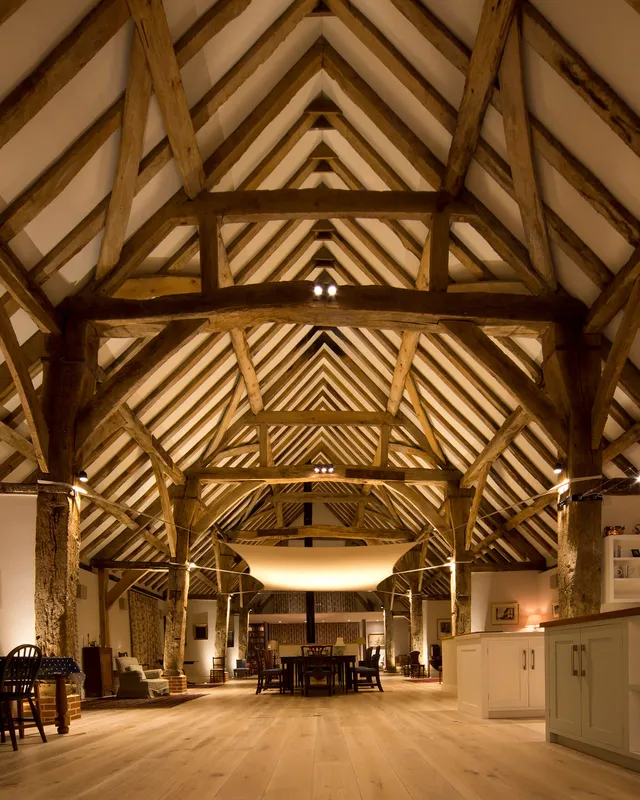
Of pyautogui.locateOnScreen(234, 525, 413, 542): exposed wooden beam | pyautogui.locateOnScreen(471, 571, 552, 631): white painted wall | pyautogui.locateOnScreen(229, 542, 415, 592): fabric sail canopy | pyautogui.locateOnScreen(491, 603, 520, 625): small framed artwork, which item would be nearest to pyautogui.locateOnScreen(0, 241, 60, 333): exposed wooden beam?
pyautogui.locateOnScreen(229, 542, 415, 592): fabric sail canopy

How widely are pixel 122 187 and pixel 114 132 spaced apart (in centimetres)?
44

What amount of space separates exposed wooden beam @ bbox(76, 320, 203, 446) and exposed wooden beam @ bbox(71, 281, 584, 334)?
0.13 meters

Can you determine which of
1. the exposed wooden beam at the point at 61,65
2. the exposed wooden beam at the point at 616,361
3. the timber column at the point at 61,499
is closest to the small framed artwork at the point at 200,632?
the timber column at the point at 61,499

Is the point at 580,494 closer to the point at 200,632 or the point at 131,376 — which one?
the point at 131,376

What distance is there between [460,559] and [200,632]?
36.2 feet

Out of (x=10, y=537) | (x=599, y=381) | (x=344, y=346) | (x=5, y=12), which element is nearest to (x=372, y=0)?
(x=5, y=12)

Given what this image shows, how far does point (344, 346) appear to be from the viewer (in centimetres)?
1187

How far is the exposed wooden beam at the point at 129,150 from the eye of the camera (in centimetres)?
566

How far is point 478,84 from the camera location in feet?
19.4

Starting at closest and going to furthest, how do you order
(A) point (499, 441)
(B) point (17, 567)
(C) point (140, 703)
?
(B) point (17, 567) → (A) point (499, 441) → (C) point (140, 703)

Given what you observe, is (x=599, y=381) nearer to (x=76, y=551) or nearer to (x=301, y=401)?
(x=76, y=551)

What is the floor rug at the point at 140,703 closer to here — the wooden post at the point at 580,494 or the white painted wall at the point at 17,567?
the white painted wall at the point at 17,567

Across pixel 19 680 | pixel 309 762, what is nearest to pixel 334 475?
pixel 19 680

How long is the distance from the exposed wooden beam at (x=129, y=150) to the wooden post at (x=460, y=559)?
7.30 metres
